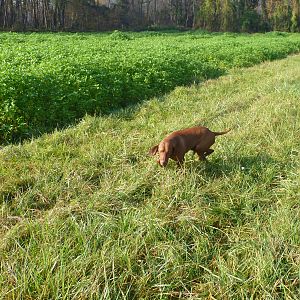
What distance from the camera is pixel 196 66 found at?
11469 millimetres

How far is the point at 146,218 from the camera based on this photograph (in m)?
2.77

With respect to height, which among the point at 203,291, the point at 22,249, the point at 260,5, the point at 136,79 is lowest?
Result: the point at 203,291

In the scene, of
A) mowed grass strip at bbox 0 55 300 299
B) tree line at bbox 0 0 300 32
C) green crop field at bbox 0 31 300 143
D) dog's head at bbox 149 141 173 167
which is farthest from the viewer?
tree line at bbox 0 0 300 32

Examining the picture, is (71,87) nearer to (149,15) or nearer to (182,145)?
(182,145)

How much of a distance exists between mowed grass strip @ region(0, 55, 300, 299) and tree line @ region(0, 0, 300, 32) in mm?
38907

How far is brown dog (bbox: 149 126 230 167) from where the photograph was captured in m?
3.41

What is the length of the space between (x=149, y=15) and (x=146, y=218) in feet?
212

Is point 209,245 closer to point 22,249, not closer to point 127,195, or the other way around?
point 127,195

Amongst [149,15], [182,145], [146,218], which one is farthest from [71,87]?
[149,15]

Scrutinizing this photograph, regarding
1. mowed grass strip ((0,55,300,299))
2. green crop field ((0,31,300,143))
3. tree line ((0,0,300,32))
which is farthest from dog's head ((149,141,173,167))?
tree line ((0,0,300,32))

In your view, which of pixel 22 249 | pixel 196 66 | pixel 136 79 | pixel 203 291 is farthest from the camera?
pixel 196 66

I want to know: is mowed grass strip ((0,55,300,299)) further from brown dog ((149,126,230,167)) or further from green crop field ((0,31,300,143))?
green crop field ((0,31,300,143))

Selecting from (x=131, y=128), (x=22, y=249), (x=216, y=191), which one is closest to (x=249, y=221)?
(x=216, y=191)

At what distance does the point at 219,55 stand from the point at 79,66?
8.98m
